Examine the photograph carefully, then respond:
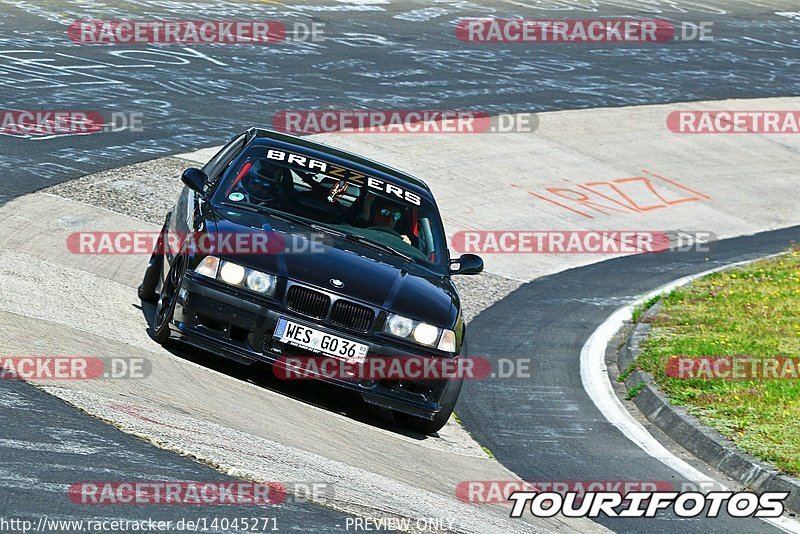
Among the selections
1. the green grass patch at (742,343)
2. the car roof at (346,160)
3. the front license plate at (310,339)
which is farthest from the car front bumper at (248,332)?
the green grass patch at (742,343)

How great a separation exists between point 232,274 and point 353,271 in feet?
2.60

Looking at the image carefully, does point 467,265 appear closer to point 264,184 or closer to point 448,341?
point 448,341

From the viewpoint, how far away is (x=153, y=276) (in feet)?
31.3

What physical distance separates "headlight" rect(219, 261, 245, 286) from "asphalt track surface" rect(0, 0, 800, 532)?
154cm

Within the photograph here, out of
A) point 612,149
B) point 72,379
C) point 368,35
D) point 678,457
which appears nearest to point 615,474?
point 678,457

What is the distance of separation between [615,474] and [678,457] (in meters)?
0.85

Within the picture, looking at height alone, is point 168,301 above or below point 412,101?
above

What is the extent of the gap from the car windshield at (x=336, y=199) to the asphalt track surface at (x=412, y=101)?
1.41 metres

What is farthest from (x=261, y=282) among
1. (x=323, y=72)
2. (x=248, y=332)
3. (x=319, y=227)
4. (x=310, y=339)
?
(x=323, y=72)

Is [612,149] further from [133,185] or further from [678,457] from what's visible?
[678,457]

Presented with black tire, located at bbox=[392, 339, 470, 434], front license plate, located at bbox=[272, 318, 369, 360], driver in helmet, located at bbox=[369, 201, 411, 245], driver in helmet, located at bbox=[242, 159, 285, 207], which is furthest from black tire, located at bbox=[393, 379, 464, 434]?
driver in helmet, located at bbox=[242, 159, 285, 207]

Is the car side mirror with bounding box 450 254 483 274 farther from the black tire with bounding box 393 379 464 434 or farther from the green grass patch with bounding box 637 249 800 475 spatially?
the green grass patch with bounding box 637 249 800 475

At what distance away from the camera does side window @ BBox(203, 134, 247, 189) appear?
9.30m

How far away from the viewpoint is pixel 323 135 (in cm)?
1852
